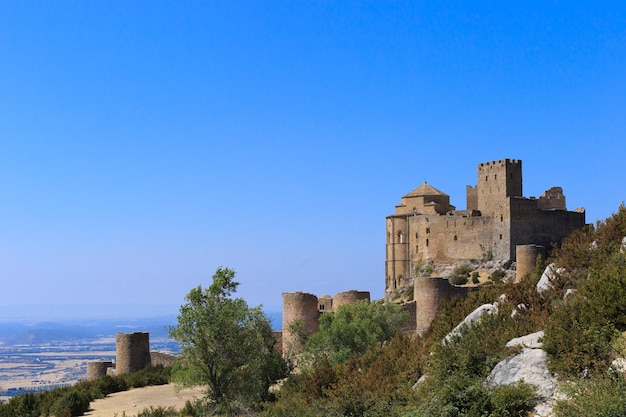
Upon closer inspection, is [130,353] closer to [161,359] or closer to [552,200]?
[161,359]

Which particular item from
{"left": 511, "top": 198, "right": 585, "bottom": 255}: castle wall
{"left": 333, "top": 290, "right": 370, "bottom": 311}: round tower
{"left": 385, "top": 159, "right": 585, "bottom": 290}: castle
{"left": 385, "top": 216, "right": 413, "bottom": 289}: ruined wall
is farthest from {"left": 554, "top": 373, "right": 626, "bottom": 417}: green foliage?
{"left": 385, "top": 216, "right": 413, "bottom": 289}: ruined wall

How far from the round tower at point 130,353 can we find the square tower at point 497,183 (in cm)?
3361

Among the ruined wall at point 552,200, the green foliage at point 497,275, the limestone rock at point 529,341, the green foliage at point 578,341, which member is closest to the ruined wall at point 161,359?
the limestone rock at point 529,341

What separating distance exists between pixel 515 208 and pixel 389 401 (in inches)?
1690

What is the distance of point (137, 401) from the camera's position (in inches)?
1146

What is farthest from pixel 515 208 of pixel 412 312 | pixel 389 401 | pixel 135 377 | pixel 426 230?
pixel 389 401

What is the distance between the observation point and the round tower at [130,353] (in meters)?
34.9

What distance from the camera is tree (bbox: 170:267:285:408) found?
954 inches

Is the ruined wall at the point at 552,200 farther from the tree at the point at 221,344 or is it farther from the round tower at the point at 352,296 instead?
the tree at the point at 221,344

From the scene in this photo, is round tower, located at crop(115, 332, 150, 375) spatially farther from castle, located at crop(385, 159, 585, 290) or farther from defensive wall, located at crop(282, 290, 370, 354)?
castle, located at crop(385, 159, 585, 290)

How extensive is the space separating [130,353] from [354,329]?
31.0 ft

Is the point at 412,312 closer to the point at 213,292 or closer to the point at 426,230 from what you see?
the point at 213,292

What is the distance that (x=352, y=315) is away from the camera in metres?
35.9

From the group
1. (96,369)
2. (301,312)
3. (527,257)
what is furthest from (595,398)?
(96,369)
